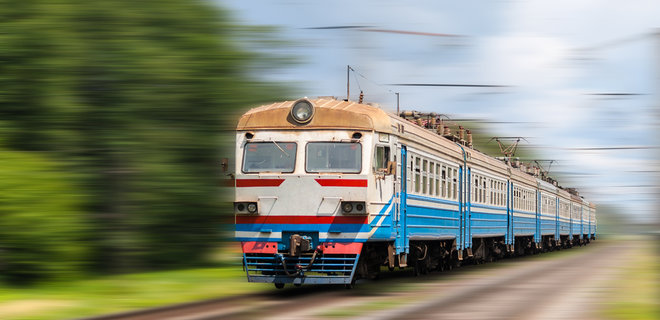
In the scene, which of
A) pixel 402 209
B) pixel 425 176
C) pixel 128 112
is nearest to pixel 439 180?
pixel 425 176

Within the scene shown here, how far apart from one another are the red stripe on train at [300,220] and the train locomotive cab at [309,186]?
0.6 inches

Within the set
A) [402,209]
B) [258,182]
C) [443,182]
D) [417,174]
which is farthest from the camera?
[443,182]

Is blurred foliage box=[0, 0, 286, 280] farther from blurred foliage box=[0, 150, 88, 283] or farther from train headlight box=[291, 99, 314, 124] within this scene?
train headlight box=[291, 99, 314, 124]

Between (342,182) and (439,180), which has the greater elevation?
(439,180)

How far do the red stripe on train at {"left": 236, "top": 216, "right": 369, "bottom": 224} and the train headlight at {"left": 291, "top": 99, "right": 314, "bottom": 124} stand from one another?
164 centimetres

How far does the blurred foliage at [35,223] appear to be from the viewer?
15.4 metres

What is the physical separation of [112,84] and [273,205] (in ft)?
17.0

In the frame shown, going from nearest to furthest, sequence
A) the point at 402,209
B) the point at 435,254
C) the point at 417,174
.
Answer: the point at 402,209
the point at 417,174
the point at 435,254

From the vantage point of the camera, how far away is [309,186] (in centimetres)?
1506

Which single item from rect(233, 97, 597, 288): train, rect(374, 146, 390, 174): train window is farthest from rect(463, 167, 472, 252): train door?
rect(374, 146, 390, 174): train window

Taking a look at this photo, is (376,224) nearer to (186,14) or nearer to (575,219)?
(186,14)

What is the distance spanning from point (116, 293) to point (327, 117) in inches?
175

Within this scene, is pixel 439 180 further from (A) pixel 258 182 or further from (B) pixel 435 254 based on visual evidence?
(A) pixel 258 182

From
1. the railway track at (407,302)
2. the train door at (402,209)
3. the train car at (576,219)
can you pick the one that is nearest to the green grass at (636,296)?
the railway track at (407,302)
